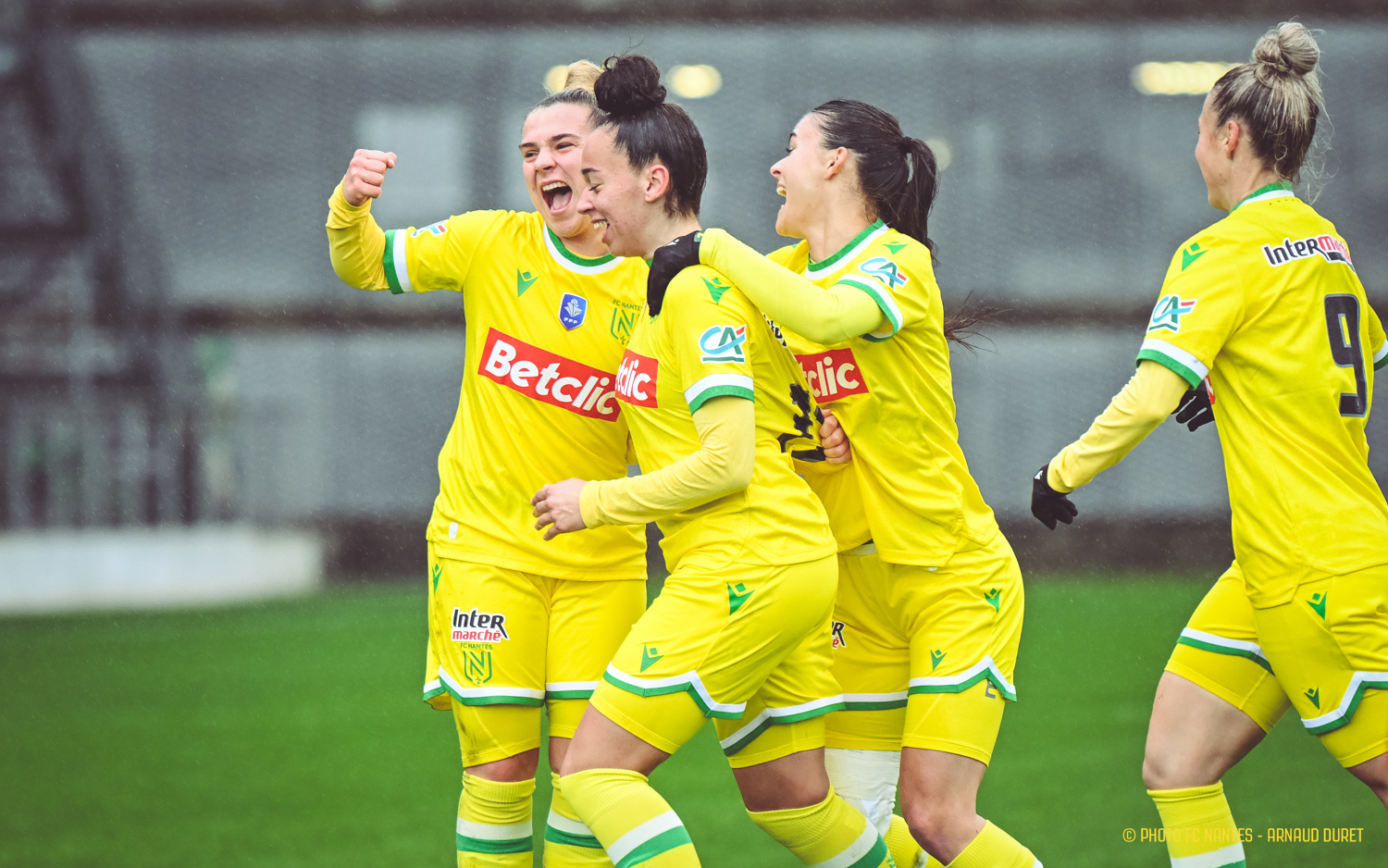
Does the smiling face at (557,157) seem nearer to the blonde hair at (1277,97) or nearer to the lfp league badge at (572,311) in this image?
the lfp league badge at (572,311)

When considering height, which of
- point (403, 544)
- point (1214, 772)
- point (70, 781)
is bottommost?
point (403, 544)

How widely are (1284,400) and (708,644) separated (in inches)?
51.9

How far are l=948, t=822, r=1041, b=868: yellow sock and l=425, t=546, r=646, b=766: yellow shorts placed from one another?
92 centimetres

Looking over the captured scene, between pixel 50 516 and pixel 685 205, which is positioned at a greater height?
pixel 685 205

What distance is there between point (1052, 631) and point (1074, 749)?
11.4ft

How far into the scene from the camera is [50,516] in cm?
1139

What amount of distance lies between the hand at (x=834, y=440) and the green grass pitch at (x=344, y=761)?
2.04m

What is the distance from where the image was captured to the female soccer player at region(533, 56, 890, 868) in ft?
8.52

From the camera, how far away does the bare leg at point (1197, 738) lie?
3.01 m

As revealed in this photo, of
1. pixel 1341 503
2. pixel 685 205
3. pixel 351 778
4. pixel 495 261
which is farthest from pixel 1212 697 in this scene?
pixel 351 778

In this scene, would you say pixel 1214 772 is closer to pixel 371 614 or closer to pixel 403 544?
pixel 371 614

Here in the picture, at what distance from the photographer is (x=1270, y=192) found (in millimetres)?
2863

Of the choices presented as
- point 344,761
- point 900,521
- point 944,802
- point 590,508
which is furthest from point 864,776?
point 344,761

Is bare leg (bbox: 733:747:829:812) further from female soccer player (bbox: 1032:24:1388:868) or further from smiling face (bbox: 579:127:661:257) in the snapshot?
smiling face (bbox: 579:127:661:257)
